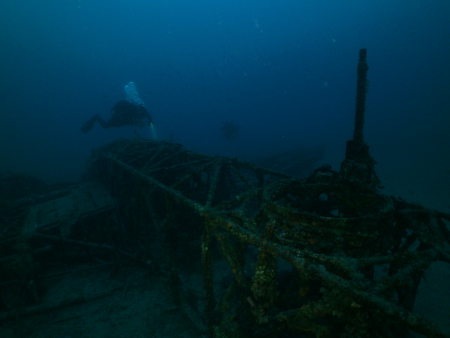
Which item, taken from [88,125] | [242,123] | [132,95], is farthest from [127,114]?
[242,123]

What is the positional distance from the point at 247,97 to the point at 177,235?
160657mm

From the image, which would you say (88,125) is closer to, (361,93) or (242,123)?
(361,93)

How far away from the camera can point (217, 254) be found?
934cm

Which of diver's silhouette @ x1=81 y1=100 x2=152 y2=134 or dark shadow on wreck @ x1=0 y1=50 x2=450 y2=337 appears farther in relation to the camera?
diver's silhouette @ x1=81 y1=100 x2=152 y2=134

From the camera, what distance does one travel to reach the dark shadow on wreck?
10.0 feet

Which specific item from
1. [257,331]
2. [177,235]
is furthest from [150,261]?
[257,331]

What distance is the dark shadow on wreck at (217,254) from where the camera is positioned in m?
3.05

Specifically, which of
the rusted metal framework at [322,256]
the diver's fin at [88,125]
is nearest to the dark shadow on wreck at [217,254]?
the rusted metal framework at [322,256]

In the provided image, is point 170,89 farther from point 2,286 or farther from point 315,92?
Result: point 2,286

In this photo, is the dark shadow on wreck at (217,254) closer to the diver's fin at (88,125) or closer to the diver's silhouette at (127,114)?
the diver's silhouette at (127,114)

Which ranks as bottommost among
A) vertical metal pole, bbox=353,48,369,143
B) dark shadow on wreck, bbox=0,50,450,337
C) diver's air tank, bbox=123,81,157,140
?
dark shadow on wreck, bbox=0,50,450,337

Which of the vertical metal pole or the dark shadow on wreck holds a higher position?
the vertical metal pole

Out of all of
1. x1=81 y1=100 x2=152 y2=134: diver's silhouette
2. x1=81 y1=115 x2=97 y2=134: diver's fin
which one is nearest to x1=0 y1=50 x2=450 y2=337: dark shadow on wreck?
x1=81 y1=100 x2=152 y2=134: diver's silhouette

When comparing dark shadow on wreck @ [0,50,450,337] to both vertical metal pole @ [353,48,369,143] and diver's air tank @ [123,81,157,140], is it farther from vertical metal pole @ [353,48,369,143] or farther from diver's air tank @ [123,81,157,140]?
diver's air tank @ [123,81,157,140]
